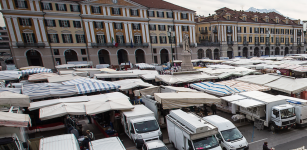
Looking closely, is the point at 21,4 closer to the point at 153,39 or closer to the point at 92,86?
the point at 153,39

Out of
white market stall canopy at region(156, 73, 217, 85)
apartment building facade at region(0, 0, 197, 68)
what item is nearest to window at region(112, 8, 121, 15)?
apartment building facade at region(0, 0, 197, 68)

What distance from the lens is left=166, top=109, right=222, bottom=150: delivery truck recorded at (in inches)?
267

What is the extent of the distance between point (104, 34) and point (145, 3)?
14475mm

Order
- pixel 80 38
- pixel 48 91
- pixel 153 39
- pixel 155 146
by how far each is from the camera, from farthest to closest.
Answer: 1. pixel 153 39
2. pixel 80 38
3. pixel 48 91
4. pixel 155 146

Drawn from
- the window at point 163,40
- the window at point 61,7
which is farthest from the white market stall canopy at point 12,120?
the window at point 163,40

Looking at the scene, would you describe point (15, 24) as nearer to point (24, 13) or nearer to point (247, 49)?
point (24, 13)

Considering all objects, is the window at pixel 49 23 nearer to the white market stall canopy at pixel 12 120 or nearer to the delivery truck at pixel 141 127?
the white market stall canopy at pixel 12 120

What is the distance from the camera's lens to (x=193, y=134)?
665cm

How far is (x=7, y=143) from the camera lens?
6586mm

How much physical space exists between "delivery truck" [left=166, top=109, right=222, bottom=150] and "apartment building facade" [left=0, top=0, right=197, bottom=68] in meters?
22.7

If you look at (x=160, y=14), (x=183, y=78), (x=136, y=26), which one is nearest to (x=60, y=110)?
(x=183, y=78)

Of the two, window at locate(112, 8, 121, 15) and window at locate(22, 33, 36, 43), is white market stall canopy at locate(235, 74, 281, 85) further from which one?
window at locate(22, 33, 36, 43)

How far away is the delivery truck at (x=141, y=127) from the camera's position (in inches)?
332

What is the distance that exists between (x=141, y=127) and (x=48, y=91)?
26.5 ft
